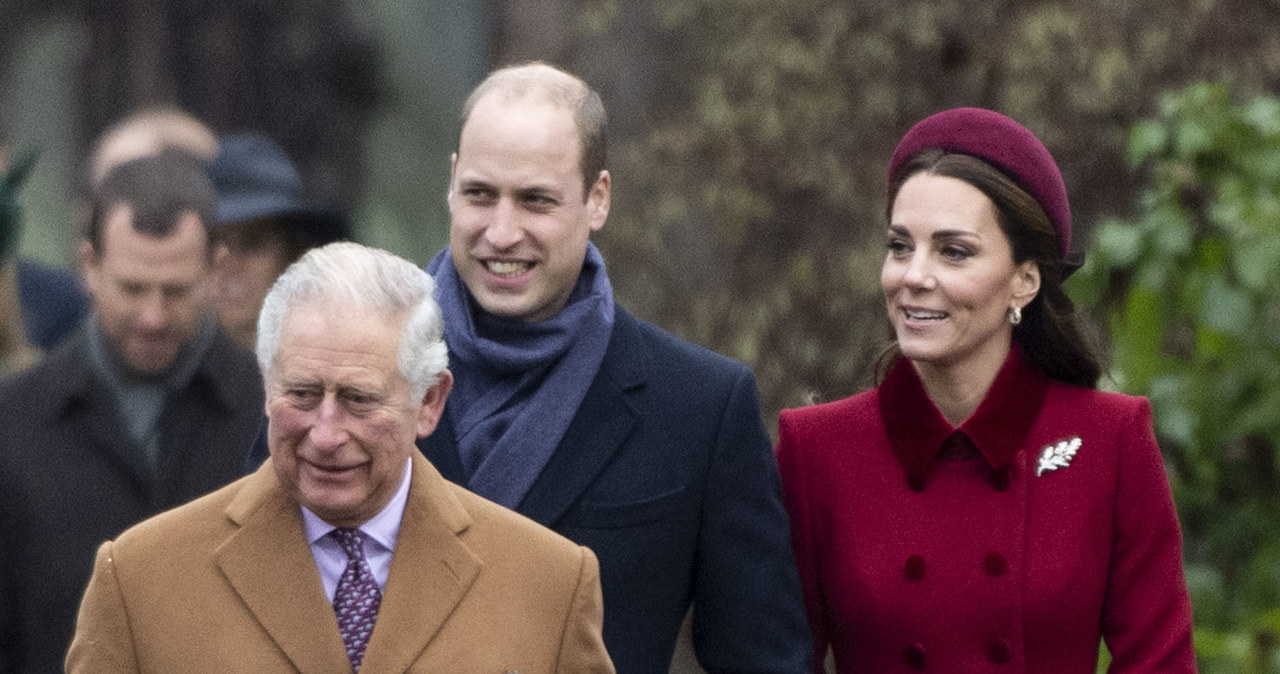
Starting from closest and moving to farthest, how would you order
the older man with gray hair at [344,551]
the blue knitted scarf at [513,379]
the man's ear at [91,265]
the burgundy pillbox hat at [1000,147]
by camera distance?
1. the older man with gray hair at [344,551]
2. the blue knitted scarf at [513,379]
3. the burgundy pillbox hat at [1000,147]
4. the man's ear at [91,265]

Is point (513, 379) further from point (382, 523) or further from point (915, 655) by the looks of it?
point (915, 655)

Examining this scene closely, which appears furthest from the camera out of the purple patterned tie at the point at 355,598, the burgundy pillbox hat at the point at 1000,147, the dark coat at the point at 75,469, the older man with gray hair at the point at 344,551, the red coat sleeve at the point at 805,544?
the dark coat at the point at 75,469

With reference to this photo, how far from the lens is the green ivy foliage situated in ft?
17.4

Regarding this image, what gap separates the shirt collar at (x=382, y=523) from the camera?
3158 mm

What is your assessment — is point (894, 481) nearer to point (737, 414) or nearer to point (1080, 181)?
point (737, 414)

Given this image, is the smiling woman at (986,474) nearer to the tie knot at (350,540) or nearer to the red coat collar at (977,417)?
the red coat collar at (977,417)

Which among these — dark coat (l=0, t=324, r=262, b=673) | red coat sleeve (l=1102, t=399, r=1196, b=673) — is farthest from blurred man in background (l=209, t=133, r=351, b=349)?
red coat sleeve (l=1102, t=399, r=1196, b=673)

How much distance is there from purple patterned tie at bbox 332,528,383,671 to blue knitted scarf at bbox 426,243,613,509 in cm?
43

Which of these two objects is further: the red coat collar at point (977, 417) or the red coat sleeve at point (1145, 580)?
the red coat collar at point (977, 417)

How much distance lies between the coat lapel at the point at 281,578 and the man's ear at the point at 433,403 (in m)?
0.22

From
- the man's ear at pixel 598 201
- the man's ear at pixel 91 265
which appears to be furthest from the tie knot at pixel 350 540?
the man's ear at pixel 91 265

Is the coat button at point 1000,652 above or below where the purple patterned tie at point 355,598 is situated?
below

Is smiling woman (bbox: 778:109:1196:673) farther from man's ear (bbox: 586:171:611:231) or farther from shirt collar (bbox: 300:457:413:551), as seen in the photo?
shirt collar (bbox: 300:457:413:551)

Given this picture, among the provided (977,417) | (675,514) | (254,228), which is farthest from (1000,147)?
(254,228)
